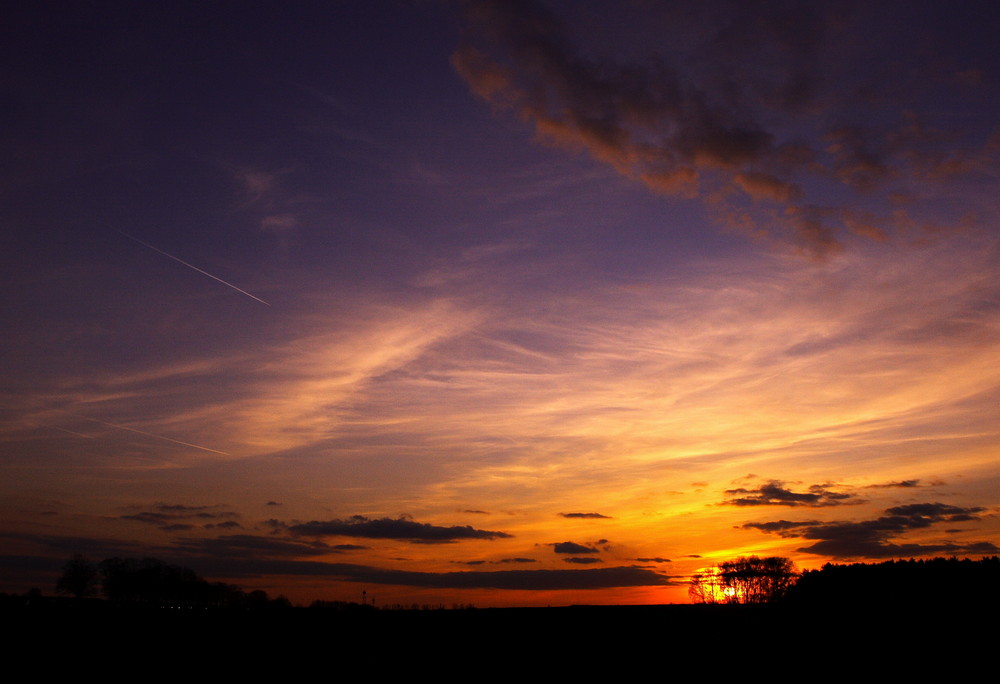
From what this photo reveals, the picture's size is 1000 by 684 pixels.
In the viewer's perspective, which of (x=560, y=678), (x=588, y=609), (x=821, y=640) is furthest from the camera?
(x=588, y=609)

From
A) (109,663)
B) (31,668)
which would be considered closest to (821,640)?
(109,663)

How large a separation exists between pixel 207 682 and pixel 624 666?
18.9m

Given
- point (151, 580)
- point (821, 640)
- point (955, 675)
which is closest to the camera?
point (955, 675)

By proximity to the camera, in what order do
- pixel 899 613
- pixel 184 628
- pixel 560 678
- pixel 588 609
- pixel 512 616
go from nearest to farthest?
pixel 560 678
pixel 184 628
pixel 899 613
pixel 512 616
pixel 588 609

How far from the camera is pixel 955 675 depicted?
34.6m

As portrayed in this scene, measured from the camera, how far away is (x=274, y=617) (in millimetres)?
55250

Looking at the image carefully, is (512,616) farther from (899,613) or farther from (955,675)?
(955,675)

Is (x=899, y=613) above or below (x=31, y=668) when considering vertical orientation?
above

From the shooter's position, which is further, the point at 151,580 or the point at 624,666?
the point at 151,580

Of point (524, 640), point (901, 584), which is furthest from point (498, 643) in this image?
point (901, 584)

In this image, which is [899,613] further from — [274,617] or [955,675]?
[274,617]

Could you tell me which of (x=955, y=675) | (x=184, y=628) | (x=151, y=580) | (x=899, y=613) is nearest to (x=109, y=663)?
(x=184, y=628)

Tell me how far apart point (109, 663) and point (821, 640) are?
36446 mm

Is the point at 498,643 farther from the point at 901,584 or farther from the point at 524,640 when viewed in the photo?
the point at 901,584
